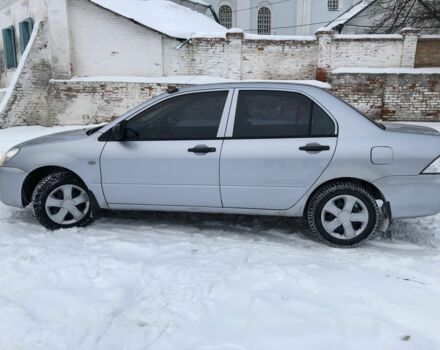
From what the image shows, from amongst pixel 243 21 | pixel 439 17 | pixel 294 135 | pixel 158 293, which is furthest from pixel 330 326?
pixel 243 21

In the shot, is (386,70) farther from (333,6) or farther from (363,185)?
(333,6)

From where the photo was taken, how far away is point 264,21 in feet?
101

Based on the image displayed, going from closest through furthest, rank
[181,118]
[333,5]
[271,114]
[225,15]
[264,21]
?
1. [271,114]
2. [181,118]
3. [333,5]
4. [225,15]
5. [264,21]

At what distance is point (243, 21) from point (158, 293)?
97.6 feet

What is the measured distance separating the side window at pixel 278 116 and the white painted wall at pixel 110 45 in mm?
10567

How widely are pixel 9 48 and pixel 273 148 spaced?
17145mm

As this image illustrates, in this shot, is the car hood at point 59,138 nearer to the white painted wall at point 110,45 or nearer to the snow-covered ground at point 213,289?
the snow-covered ground at point 213,289

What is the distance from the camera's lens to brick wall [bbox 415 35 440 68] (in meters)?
13.8

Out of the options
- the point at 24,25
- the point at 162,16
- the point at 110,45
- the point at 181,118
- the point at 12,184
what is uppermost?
the point at 162,16

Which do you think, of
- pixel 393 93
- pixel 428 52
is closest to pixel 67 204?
pixel 393 93

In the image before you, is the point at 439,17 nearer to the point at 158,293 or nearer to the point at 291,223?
the point at 291,223

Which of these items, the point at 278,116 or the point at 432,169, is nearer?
the point at 432,169

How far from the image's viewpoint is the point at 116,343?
239cm

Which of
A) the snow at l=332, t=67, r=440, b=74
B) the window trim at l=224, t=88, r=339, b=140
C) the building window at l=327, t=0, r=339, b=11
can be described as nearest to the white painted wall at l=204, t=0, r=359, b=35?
the building window at l=327, t=0, r=339, b=11
